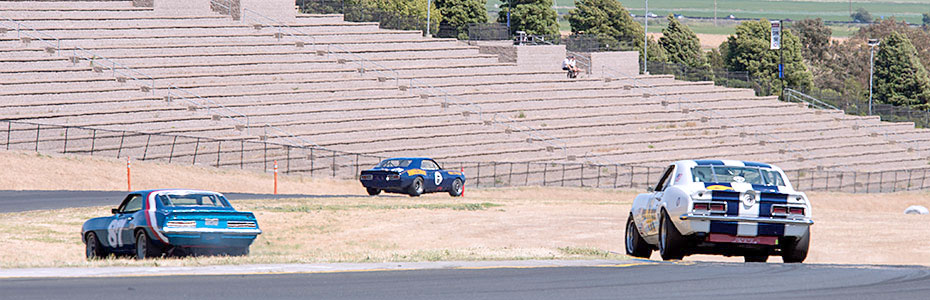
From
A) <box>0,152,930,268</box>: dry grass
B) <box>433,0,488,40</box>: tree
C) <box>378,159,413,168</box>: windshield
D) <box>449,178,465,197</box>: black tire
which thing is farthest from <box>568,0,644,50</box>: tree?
<box>0,152,930,268</box>: dry grass

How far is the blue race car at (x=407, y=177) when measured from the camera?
38219 millimetres

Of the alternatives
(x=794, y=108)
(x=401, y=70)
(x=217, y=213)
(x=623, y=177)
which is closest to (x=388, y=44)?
(x=401, y=70)

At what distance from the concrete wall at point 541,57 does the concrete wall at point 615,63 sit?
2.32m

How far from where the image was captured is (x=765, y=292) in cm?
1360

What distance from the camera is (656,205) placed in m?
18.1

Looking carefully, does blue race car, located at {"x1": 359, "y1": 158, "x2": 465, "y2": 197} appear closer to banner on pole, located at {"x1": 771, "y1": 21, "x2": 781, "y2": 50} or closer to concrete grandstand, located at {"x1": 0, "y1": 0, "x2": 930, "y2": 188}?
concrete grandstand, located at {"x1": 0, "y1": 0, "x2": 930, "y2": 188}

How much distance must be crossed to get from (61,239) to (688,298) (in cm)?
1533

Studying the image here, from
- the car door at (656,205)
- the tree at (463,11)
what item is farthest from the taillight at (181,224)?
the tree at (463,11)

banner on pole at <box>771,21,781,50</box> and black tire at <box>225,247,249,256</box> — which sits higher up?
banner on pole at <box>771,21,781,50</box>

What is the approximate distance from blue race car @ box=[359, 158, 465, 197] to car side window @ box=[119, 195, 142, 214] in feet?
61.1

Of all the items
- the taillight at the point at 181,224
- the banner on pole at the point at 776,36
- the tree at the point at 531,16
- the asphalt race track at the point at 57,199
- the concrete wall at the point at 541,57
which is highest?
the tree at the point at 531,16

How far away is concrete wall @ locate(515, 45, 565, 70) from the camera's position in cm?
6425

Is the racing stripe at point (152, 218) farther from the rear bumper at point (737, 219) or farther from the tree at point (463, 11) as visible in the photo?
the tree at point (463, 11)

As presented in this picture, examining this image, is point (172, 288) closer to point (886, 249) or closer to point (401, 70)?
point (886, 249)
